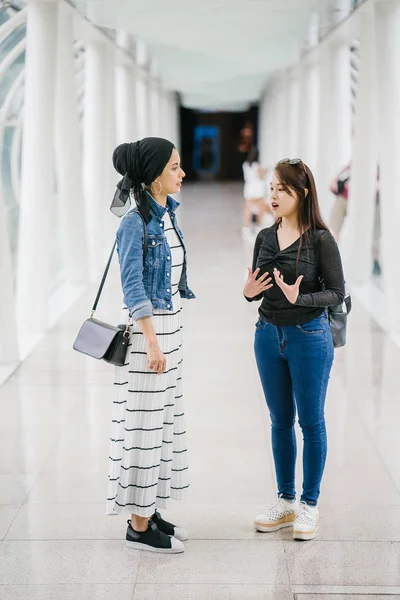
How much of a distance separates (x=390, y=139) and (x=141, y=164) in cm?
603

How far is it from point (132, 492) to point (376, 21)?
22.9 feet

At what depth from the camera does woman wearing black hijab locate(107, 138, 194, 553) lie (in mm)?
4289

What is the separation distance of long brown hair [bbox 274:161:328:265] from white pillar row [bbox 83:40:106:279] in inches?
399

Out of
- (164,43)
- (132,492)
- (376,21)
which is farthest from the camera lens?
(164,43)

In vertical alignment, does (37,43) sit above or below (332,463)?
above

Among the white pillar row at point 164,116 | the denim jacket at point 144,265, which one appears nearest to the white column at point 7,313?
the denim jacket at point 144,265

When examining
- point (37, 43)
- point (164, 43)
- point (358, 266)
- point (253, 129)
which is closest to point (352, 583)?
point (37, 43)

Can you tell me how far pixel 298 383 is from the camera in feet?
15.1

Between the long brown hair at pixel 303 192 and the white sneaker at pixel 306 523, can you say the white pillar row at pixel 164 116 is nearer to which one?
the long brown hair at pixel 303 192

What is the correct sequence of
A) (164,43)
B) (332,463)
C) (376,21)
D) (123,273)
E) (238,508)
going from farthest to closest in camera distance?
(164,43) → (376,21) → (332,463) → (238,508) → (123,273)

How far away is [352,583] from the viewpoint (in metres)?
4.32

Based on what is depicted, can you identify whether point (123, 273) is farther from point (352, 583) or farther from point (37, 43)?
point (37, 43)

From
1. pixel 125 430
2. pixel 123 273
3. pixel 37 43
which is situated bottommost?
pixel 125 430

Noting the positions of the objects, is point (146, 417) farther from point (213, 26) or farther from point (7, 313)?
point (213, 26)
